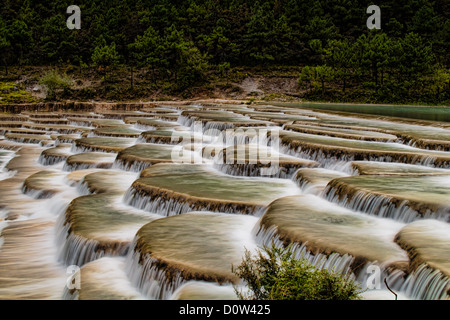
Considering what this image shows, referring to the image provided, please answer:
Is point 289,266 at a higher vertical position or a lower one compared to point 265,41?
lower

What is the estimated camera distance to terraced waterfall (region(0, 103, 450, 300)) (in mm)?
8828

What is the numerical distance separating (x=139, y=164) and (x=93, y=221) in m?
6.51

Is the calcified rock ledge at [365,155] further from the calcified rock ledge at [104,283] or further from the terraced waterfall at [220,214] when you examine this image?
the calcified rock ledge at [104,283]

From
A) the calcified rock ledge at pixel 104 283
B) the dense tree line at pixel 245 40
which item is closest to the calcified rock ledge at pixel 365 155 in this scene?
the calcified rock ledge at pixel 104 283

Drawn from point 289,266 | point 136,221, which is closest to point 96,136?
point 136,221

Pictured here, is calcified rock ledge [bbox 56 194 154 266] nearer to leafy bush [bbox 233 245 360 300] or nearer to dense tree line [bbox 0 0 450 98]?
leafy bush [bbox 233 245 360 300]

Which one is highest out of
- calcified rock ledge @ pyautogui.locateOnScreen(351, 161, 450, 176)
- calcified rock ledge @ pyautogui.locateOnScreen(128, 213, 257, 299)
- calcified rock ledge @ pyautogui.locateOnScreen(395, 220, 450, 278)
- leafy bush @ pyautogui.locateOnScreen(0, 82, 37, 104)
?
leafy bush @ pyautogui.locateOnScreen(0, 82, 37, 104)

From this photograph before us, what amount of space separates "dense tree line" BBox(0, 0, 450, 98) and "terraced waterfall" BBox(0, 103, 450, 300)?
45.4 metres

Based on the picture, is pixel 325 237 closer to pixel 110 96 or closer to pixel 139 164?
pixel 139 164

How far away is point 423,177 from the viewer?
1418cm

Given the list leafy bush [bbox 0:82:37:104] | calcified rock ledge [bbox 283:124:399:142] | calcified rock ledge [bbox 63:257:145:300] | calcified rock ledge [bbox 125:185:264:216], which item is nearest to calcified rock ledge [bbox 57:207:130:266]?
calcified rock ledge [bbox 63:257:145:300]

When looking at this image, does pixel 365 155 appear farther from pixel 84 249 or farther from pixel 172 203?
pixel 84 249

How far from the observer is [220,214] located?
490 inches

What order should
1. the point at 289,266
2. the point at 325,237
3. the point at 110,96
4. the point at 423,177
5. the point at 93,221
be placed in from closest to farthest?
1. the point at 289,266
2. the point at 325,237
3. the point at 93,221
4. the point at 423,177
5. the point at 110,96
